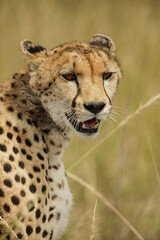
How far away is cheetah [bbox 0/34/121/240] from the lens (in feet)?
8.26

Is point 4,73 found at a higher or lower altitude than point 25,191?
higher

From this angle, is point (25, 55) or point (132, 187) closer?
point (25, 55)

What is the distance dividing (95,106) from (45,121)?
39 centimetres

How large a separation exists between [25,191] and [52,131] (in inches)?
16.7

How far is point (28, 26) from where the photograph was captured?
5562 mm

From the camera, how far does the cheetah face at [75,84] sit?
101 inches

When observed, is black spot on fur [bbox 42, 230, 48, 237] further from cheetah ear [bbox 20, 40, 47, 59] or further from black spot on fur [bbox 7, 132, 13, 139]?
cheetah ear [bbox 20, 40, 47, 59]

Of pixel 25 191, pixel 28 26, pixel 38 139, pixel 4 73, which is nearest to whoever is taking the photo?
pixel 25 191

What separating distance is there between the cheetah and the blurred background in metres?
0.40

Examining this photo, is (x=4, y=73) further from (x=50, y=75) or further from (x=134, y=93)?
(x=50, y=75)

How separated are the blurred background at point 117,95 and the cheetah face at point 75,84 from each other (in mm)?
374

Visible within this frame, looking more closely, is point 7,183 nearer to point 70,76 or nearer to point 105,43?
point 70,76

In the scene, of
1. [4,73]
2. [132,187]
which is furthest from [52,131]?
[4,73]

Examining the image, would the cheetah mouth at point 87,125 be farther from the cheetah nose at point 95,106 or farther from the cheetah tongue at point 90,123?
the cheetah nose at point 95,106
